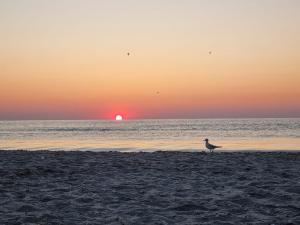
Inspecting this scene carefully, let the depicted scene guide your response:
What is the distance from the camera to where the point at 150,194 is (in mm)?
11953

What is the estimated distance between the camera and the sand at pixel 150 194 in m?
9.35

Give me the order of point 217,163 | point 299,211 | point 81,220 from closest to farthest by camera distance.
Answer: point 81,220 < point 299,211 < point 217,163

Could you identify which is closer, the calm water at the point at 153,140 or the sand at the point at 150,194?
the sand at the point at 150,194

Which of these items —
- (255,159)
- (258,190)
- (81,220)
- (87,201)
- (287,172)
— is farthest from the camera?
(255,159)

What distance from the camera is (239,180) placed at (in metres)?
14.6

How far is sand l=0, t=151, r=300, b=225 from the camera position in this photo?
9352mm

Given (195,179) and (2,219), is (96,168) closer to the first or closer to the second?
(195,179)

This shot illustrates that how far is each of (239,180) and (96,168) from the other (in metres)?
6.58

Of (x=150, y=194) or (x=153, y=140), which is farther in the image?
(x=153, y=140)

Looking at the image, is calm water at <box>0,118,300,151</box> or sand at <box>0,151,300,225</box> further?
calm water at <box>0,118,300,151</box>

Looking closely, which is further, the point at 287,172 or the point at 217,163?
the point at 217,163

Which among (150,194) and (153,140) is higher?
(153,140)

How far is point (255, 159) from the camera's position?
21.8m

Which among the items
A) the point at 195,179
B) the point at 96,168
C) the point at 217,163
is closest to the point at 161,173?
the point at 195,179
